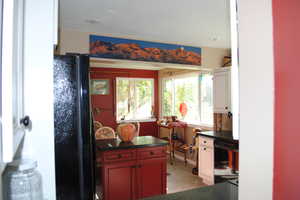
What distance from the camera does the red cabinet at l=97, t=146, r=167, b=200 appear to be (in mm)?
2485

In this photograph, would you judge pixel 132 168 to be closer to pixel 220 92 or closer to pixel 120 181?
pixel 120 181

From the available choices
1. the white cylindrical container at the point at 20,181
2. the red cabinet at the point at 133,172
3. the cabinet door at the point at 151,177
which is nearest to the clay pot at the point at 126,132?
the red cabinet at the point at 133,172

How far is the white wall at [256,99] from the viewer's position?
693 millimetres

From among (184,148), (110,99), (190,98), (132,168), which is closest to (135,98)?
(110,99)

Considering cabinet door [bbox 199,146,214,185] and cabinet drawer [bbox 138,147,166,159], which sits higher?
cabinet drawer [bbox 138,147,166,159]

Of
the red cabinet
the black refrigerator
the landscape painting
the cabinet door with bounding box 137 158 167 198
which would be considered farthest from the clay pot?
the black refrigerator

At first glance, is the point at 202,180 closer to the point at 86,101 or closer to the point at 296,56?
the point at 86,101

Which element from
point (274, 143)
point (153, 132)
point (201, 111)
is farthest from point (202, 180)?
point (274, 143)

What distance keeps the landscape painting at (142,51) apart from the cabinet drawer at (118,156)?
1458 mm

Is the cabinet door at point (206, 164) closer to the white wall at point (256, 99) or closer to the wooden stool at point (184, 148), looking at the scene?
the wooden stool at point (184, 148)

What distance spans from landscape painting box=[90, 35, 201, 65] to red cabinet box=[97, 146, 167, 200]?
1.50 meters

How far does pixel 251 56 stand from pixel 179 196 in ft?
3.24

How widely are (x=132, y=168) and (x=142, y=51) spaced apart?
1836 mm

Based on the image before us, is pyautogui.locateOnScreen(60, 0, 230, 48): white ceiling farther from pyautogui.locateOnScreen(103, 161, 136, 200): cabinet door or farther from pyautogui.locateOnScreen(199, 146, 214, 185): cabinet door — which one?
pyautogui.locateOnScreen(199, 146, 214, 185): cabinet door
